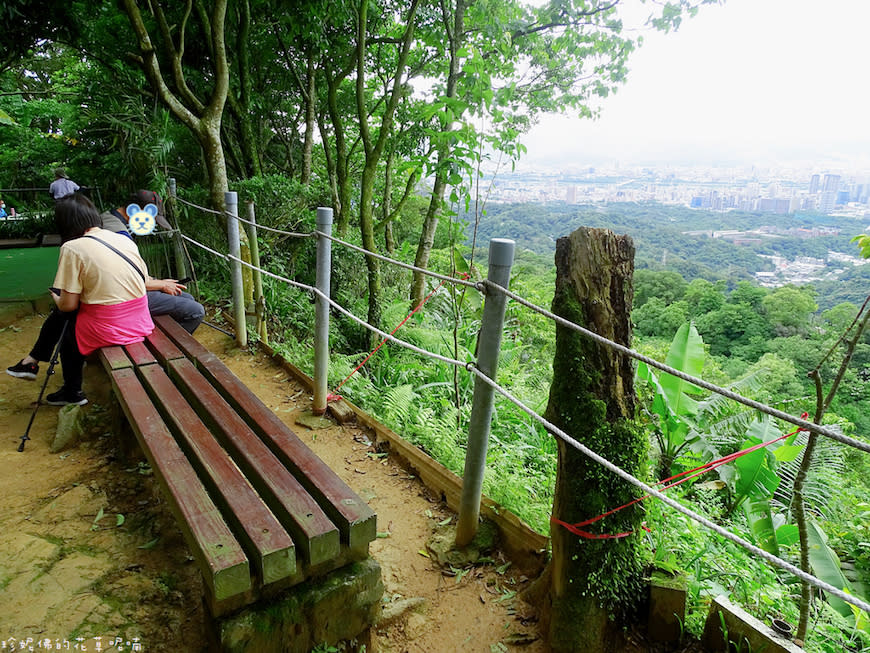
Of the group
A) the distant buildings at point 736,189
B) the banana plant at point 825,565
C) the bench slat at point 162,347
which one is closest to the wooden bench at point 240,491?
the bench slat at point 162,347

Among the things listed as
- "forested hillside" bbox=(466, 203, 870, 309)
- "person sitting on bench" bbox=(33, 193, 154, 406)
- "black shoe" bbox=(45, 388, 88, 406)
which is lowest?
"forested hillside" bbox=(466, 203, 870, 309)

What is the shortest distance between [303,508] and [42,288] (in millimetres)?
6407

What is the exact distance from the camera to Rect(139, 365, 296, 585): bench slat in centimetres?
159

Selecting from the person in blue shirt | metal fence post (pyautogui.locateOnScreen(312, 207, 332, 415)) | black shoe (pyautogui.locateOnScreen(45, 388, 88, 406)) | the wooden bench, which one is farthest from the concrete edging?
the person in blue shirt

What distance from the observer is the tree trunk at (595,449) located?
5.82 feet

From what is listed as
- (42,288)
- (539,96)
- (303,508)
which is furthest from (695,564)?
(539,96)

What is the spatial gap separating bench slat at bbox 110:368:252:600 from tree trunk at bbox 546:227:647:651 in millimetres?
1092

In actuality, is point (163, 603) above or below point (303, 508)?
below

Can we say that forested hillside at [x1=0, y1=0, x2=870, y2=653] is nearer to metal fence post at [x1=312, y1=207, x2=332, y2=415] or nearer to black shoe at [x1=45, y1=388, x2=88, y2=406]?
metal fence post at [x1=312, y1=207, x2=332, y2=415]

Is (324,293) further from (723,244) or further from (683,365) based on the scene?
(723,244)

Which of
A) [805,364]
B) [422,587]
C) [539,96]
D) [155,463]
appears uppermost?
[539,96]

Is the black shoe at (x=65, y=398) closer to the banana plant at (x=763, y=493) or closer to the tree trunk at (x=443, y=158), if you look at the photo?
the tree trunk at (x=443, y=158)

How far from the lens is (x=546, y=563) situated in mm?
2156

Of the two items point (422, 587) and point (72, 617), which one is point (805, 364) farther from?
point (72, 617)
